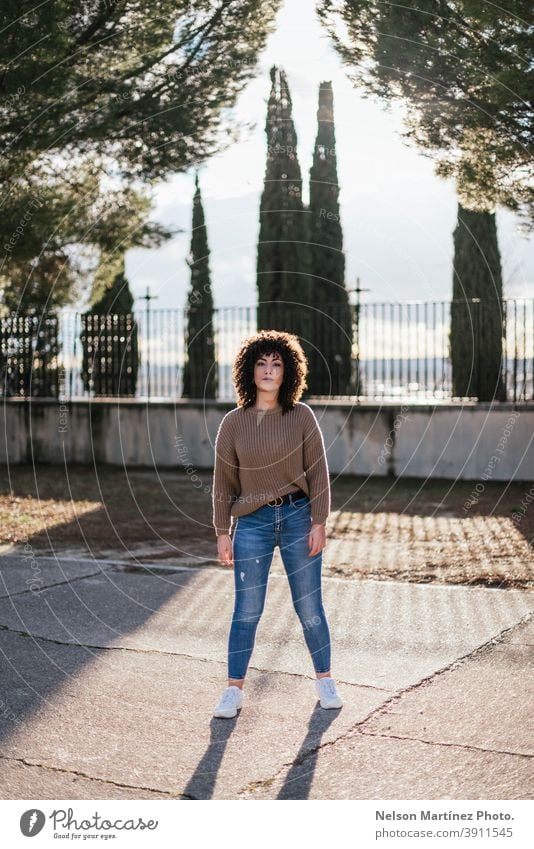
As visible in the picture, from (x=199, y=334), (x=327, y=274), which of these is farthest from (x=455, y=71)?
(x=327, y=274)

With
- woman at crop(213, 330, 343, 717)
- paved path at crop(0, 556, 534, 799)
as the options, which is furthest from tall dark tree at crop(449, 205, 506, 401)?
woman at crop(213, 330, 343, 717)

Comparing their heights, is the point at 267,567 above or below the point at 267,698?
above

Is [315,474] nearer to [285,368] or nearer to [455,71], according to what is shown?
[285,368]

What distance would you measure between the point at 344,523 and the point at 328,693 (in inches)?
259

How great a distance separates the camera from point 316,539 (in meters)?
4.58

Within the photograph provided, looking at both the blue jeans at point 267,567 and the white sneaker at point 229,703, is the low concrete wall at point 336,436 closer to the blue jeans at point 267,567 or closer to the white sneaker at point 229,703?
the blue jeans at point 267,567

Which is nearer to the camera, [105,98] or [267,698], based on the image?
[267,698]

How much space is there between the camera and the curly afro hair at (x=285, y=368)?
4664 millimetres

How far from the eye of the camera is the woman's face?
4570 millimetres

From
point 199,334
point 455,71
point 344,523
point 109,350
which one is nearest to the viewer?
point 455,71

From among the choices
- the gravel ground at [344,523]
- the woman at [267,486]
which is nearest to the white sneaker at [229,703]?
the woman at [267,486]

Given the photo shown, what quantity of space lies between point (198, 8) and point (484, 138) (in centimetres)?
344

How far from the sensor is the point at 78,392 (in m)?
18.0

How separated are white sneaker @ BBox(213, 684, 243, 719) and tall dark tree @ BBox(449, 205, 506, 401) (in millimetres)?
8701
